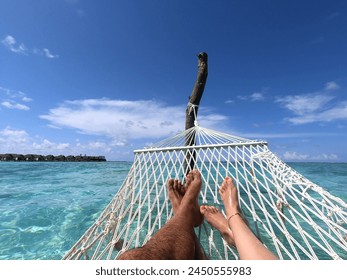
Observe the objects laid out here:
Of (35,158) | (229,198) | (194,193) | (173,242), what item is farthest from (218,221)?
(35,158)

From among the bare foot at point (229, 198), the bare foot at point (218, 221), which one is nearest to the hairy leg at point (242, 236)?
the bare foot at point (229, 198)

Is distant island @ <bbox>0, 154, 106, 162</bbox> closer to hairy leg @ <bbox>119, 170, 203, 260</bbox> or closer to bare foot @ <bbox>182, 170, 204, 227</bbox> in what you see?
bare foot @ <bbox>182, 170, 204, 227</bbox>

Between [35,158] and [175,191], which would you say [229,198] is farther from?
[35,158]

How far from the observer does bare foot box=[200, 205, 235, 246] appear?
1.34 meters

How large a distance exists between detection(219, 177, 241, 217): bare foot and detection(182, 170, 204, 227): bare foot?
7.9 inches

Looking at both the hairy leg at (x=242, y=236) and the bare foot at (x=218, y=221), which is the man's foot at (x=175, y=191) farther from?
the hairy leg at (x=242, y=236)

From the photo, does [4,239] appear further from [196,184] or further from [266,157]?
[266,157]

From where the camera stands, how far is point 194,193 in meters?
1.60

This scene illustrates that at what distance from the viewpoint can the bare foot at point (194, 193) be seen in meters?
1.44

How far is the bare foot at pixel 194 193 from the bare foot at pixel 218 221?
47 mm

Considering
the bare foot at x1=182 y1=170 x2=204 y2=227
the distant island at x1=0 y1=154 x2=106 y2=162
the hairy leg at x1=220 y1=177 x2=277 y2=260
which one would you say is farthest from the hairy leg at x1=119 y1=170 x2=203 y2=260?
the distant island at x1=0 y1=154 x2=106 y2=162

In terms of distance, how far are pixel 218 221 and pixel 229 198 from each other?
0.18m

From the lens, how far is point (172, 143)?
2.48 meters
